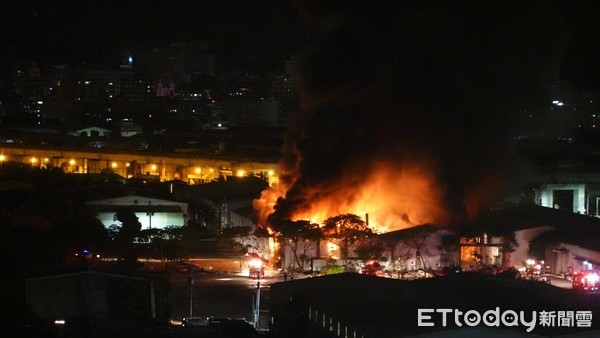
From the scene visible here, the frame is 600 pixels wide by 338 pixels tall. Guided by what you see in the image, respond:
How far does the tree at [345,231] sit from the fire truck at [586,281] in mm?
2461

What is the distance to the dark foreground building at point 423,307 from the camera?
27.9 feet

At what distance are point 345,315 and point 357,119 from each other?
6639mm

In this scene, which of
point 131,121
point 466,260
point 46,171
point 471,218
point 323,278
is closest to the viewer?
point 323,278

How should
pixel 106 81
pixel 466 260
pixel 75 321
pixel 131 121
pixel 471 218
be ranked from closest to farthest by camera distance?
1. pixel 75 321
2. pixel 466 260
3. pixel 471 218
4. pixel 131 121
5. pixel 106 81

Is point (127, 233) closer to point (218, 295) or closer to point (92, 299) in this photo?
point (218, 295)

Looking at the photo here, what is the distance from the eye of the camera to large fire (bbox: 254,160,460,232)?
15.0m

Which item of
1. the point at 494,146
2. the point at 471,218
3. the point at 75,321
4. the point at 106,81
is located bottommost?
the point at 75,321

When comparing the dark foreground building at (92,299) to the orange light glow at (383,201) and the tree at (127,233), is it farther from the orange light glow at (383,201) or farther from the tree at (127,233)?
the orange light glow at (383,201)

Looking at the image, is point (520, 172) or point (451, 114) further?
point (520, 172)

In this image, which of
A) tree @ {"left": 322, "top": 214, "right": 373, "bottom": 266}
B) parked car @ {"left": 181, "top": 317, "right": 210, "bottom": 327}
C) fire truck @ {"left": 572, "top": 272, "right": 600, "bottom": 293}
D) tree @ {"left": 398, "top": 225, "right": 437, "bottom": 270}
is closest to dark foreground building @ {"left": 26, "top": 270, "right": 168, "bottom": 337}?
parked car @ {"left": 181, "top": 317, "right": 210, "bottom": 327}

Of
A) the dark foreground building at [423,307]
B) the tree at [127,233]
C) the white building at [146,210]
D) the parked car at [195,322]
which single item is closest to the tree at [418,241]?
the dark foreground building at [423,307]

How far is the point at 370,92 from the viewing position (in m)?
15.9

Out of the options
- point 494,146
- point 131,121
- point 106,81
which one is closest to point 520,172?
point 494,146

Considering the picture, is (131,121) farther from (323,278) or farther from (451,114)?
(323,278)
